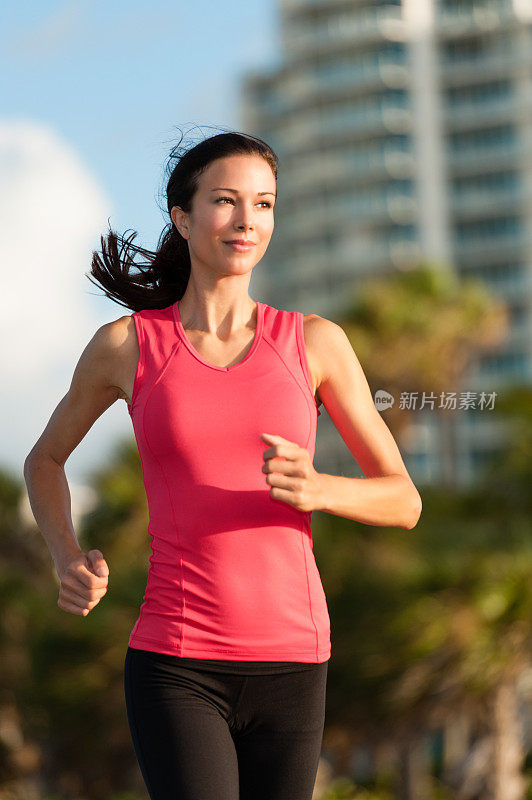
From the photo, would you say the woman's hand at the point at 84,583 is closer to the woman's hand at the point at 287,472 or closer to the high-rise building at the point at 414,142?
the woman's hand at the point at 287,472

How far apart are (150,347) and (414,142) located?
77.2 metres

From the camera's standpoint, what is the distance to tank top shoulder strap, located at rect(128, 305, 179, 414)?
239 centimetres

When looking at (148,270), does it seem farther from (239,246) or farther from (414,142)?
(414,142)

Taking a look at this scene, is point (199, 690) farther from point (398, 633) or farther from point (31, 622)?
point (31, 622)

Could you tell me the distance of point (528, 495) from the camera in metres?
14.9

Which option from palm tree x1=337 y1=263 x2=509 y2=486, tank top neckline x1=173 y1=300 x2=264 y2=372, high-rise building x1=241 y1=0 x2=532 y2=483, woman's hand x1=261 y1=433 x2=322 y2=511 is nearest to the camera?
woman's hand x1=261 y1=433 x2=322 y2=511

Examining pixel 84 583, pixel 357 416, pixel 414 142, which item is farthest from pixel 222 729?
pixel 414 142

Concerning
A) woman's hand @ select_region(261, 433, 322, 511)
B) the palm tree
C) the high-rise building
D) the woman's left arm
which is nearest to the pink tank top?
the woman's left arm

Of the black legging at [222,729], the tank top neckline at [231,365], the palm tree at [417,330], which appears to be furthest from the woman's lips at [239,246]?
the palm tree at [417,330]

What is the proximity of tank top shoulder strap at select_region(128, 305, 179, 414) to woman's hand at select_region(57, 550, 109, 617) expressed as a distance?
35 cm

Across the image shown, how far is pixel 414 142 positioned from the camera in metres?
76.8

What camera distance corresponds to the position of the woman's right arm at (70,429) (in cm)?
246

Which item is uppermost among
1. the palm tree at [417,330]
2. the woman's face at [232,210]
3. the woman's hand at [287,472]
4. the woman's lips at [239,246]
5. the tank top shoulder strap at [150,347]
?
the palm tree at [417,330]

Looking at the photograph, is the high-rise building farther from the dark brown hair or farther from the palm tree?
the dark brown hair
